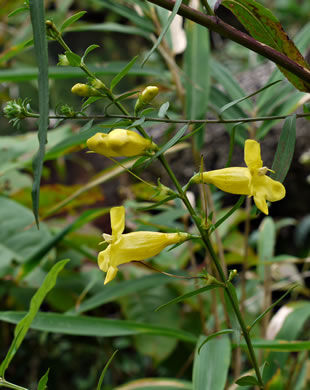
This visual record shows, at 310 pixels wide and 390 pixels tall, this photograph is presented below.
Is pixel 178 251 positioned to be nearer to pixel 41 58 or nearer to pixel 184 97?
pixel 184 97

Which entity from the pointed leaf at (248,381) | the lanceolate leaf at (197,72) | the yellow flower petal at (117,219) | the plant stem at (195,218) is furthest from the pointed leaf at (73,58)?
the lanceolate leaf at (197,72)

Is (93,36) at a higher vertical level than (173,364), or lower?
higher

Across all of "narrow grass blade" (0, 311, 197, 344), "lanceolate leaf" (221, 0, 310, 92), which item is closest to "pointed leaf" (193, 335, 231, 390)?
"narrow grass blade" (0, 311, 197, 344)

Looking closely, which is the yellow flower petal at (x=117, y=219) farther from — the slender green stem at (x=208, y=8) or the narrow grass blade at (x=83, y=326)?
the narrow grass blade at (x=83, y=326)

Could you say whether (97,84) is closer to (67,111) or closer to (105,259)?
(67,111)

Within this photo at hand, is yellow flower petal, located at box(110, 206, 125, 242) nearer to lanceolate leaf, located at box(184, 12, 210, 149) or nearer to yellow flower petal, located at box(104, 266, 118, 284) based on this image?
yellow flower petal, located at box(104, 266, 118, 284)

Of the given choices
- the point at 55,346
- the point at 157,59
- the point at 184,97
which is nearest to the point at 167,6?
the point at 184,97
